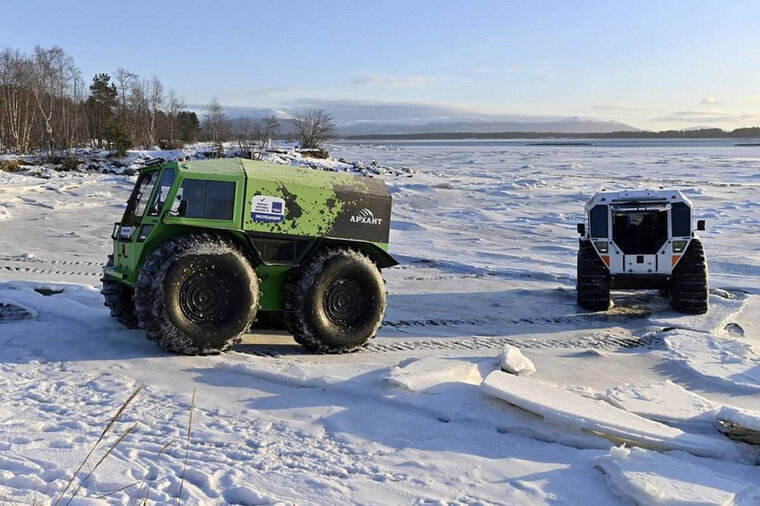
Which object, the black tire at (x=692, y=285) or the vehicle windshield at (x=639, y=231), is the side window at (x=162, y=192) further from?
the black tire at (x=692, y=285)

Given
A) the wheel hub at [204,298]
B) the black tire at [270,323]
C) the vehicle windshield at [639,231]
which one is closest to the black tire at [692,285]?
the vehicle windshield at [639,231]

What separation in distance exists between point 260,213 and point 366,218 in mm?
1109

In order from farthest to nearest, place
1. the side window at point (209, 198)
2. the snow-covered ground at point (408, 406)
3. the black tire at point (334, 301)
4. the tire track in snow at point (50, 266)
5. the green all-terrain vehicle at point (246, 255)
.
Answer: the tire track in snow at point (50, 266) → the black tire at point (334, 301) → the side window at point (209, 198) → the green all-terrain vehicle at point (246, 255) → the snow-covered ground at point (408, 406)

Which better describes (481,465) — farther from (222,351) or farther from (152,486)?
(222,351)

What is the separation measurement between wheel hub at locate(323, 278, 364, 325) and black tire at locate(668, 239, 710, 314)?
5.10m

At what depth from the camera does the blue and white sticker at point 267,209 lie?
6516 mm

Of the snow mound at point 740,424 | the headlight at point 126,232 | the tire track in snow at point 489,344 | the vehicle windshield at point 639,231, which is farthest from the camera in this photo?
the vehicle windshield at point 639,231

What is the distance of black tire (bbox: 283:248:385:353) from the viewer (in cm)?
665

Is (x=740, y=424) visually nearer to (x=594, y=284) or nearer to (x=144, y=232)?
(x=594, y=284)

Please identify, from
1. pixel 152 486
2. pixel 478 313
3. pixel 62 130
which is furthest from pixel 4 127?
pixel 152 486

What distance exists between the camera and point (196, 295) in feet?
20.5

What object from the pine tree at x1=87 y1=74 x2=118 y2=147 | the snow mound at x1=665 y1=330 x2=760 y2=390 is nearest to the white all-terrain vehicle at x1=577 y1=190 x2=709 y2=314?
the snow mound at x1=665 y1=330 x2=760 y2=390

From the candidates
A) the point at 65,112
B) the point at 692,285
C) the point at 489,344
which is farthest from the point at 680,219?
the point at 65,112

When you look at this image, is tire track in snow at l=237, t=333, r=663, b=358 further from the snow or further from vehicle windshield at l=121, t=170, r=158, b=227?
the snow
